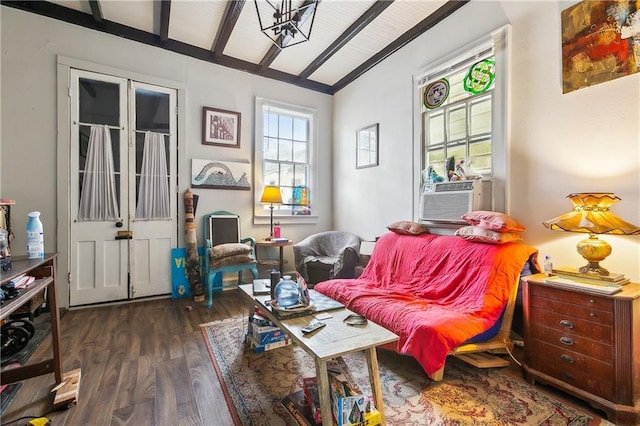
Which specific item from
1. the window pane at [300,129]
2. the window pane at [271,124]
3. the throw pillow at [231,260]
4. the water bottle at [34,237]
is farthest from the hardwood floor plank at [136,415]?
the window pane at [300,129]

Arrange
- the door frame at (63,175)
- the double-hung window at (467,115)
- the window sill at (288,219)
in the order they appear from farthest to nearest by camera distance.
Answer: the window sill at (288,219) → the door frame at (63,175) → the double-hung window at (467,115)

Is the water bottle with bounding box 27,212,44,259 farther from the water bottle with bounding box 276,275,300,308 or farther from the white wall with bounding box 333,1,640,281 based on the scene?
the white wall with bounding box 333,1,640,281

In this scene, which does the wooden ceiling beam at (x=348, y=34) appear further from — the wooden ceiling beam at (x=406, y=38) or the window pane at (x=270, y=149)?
the window pane at (x=270, y=149)

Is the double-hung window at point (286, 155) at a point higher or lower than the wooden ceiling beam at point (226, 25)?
lower

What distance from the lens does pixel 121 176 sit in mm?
3402

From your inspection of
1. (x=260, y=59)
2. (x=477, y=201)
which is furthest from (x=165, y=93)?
(x=477, y=201)

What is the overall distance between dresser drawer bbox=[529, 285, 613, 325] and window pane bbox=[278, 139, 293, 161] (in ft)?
11.7

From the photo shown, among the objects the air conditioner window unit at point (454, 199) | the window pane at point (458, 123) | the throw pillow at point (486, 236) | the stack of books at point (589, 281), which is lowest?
the stack of books at point (589, 281)

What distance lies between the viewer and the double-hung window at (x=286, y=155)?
4266 millimetres

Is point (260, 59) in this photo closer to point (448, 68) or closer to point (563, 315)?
point (448, 68)

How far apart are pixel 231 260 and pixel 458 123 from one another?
2949 millimetres

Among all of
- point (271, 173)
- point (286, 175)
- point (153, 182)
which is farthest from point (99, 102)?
point (286, 175)

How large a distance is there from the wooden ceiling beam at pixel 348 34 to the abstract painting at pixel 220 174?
1.70 metres

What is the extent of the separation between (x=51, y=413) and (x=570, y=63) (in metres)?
3.98
